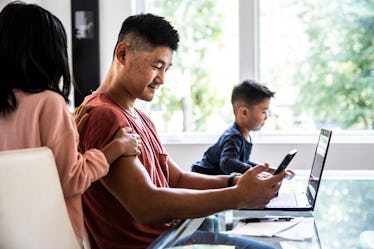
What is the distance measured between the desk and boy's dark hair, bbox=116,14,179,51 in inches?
21.9

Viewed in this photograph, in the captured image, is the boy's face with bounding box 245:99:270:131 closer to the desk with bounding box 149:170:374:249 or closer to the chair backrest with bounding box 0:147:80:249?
the desk with bounding box 149:170:374:249

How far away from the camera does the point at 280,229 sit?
144 centimetres

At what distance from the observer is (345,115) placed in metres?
3.64

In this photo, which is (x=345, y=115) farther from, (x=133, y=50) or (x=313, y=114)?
(x=133, y=50)

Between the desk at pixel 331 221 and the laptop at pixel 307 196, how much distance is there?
4cm

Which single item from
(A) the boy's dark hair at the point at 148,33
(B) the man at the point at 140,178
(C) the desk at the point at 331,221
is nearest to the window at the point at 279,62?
(C) the desk at the point at 331,221

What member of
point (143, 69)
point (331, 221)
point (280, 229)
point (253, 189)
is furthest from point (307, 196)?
point (143, 69)

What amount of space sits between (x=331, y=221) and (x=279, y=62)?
2256mm

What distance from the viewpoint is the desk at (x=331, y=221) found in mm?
1342

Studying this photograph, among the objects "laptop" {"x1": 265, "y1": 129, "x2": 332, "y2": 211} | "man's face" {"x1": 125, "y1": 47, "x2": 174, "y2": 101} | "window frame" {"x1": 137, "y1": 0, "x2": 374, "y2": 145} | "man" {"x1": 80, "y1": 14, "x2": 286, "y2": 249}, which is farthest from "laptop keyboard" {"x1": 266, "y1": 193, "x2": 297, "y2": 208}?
"window frame" {"x1": 137, "y1": 0, "x2": 374, "y2": 145}

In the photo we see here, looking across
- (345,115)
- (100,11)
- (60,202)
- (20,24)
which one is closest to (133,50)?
(20,24)

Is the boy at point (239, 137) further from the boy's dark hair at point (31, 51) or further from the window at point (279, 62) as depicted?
the boy's dark hair at point (31, 51)

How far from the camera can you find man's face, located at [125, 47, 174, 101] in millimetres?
1631

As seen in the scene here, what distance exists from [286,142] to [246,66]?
59cm
